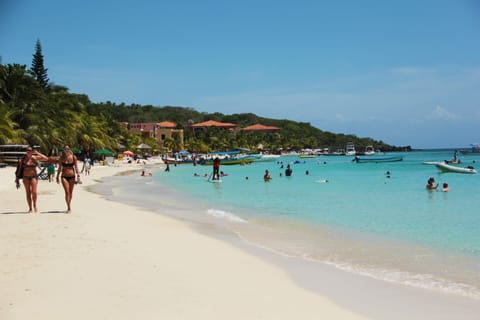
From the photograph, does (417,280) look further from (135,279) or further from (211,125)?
(211,125)

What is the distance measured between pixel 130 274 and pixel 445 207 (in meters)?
13.2

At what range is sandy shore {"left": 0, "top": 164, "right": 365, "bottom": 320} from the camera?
4.38 m

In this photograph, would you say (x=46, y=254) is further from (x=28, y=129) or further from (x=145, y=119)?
(x=145, y=119)

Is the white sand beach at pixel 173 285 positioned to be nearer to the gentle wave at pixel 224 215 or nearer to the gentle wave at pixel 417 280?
the gentle wave at pixel 417 280

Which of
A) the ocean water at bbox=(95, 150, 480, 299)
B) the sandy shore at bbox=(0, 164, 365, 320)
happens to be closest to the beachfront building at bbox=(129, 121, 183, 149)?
the ocean water at bbox=(95, 150, 480, 299)

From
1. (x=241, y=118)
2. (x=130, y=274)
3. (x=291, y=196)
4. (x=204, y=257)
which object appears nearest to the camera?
(x=130, y=274)

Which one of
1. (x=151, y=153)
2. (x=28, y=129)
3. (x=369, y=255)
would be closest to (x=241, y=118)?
(x=151, y=153)

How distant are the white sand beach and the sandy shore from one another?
0.01 metres

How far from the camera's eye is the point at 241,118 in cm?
17362

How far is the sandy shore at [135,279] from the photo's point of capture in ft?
14.4

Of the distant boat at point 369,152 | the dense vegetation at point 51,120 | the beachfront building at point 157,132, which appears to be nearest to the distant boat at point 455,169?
the dense vegetation at point 51,120

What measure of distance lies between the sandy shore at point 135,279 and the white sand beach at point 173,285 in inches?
0.4

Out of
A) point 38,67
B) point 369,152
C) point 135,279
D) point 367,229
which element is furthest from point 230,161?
point 369,152

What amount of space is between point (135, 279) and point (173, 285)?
1.53 feet
